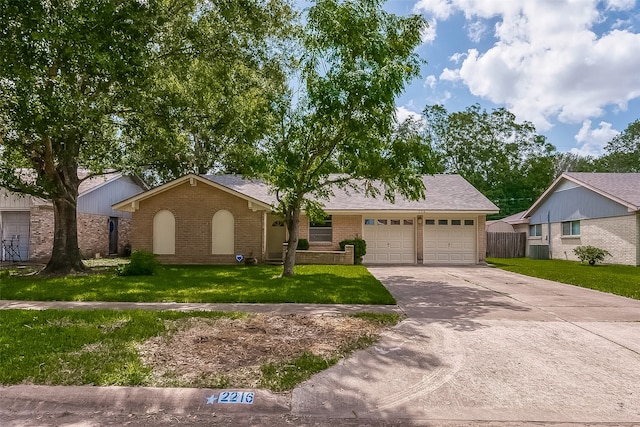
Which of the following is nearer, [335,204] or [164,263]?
[164,263]

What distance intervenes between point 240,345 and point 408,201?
629 inches

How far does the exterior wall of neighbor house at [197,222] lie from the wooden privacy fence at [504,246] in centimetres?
1629

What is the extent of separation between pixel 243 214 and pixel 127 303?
32.4ft

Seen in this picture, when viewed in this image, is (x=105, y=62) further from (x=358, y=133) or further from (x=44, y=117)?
(x=358, y=133)

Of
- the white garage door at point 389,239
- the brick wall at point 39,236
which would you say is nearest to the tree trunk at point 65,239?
the brick wall at point 39,236

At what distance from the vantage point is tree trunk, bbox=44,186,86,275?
1380cm

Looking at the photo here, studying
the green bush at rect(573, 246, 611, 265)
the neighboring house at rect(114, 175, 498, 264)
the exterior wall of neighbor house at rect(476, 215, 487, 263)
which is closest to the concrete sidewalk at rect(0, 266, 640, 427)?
the neighboring house at rect(114, 175, 498, 264)

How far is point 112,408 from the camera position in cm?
391

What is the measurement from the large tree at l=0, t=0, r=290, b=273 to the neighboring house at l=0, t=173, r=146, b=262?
194 inches

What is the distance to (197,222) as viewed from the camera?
18.2 m

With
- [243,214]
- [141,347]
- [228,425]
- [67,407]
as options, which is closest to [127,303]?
[141,347]

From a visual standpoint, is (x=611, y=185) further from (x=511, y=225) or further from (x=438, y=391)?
(x=438, y=391)

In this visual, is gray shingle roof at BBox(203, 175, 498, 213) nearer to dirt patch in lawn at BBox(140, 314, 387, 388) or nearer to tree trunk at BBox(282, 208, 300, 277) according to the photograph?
tree trunk at BBox(282, 208, 300, 277)

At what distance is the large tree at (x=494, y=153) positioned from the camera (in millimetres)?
43250
